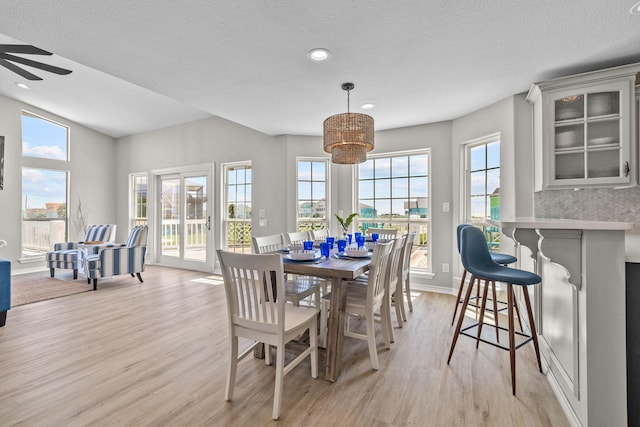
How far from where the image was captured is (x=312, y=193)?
5.05 m

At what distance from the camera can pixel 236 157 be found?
545 cm

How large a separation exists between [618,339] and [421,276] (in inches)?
121

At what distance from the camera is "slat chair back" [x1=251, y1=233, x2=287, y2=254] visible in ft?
9.01

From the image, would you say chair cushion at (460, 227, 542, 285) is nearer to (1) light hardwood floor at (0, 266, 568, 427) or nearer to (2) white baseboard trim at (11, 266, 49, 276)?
(1) light hardwood floor at (0, 266, 568, 427)

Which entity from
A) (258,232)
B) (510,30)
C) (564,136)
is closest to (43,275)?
(258,232)

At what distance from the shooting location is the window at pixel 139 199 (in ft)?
22.0

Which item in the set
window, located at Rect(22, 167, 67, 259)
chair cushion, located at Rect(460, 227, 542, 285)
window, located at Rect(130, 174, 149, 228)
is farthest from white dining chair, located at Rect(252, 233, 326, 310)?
window, located at Rect(22, 167, 67, 259)

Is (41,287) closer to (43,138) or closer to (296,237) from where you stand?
(43,138)

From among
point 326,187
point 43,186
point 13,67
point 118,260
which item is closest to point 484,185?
point 326,187

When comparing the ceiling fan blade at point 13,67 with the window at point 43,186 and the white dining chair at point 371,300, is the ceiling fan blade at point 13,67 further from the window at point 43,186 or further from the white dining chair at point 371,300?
the white dining chair at point 371,300

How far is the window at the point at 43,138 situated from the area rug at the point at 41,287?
2383mm

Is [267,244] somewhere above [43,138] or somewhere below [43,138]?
below

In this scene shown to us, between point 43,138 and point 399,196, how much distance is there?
699cm

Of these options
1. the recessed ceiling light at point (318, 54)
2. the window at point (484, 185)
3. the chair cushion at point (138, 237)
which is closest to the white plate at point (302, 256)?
the recessed ceiling light at point (318, 54)
